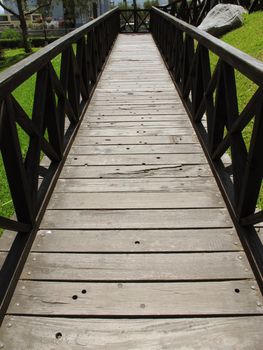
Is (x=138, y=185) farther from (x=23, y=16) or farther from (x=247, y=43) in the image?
(x=23, y=16)

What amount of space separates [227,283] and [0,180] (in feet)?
11.0

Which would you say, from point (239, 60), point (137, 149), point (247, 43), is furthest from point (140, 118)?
point (247, 43)

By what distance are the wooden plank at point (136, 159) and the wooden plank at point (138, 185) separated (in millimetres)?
339

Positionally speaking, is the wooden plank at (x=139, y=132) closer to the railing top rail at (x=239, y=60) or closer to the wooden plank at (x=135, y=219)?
the railing top rail at (x=239, y=60)

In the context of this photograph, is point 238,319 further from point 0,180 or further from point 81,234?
point 0,180

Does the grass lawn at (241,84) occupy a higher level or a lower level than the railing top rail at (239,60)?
lower

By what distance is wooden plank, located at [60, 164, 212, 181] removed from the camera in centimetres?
330

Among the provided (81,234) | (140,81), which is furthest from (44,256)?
(140,81)

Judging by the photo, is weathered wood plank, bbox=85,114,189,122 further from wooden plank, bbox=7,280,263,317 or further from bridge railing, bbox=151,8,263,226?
wooden plank, bbox=7,280,263,317

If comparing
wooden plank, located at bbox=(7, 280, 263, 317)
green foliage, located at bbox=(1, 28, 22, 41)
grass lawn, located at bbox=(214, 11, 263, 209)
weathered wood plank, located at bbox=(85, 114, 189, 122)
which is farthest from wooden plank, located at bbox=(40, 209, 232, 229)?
green foliage, located at bbox=(1, 28, 22, 41)

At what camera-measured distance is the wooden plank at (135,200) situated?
2.84 meters

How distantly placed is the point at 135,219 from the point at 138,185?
507mm

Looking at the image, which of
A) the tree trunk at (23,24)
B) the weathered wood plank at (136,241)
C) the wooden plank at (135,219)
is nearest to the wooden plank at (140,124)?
the wooden plank at (135,219)

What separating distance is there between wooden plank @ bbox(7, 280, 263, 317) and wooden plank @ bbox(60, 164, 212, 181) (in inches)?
52.0
